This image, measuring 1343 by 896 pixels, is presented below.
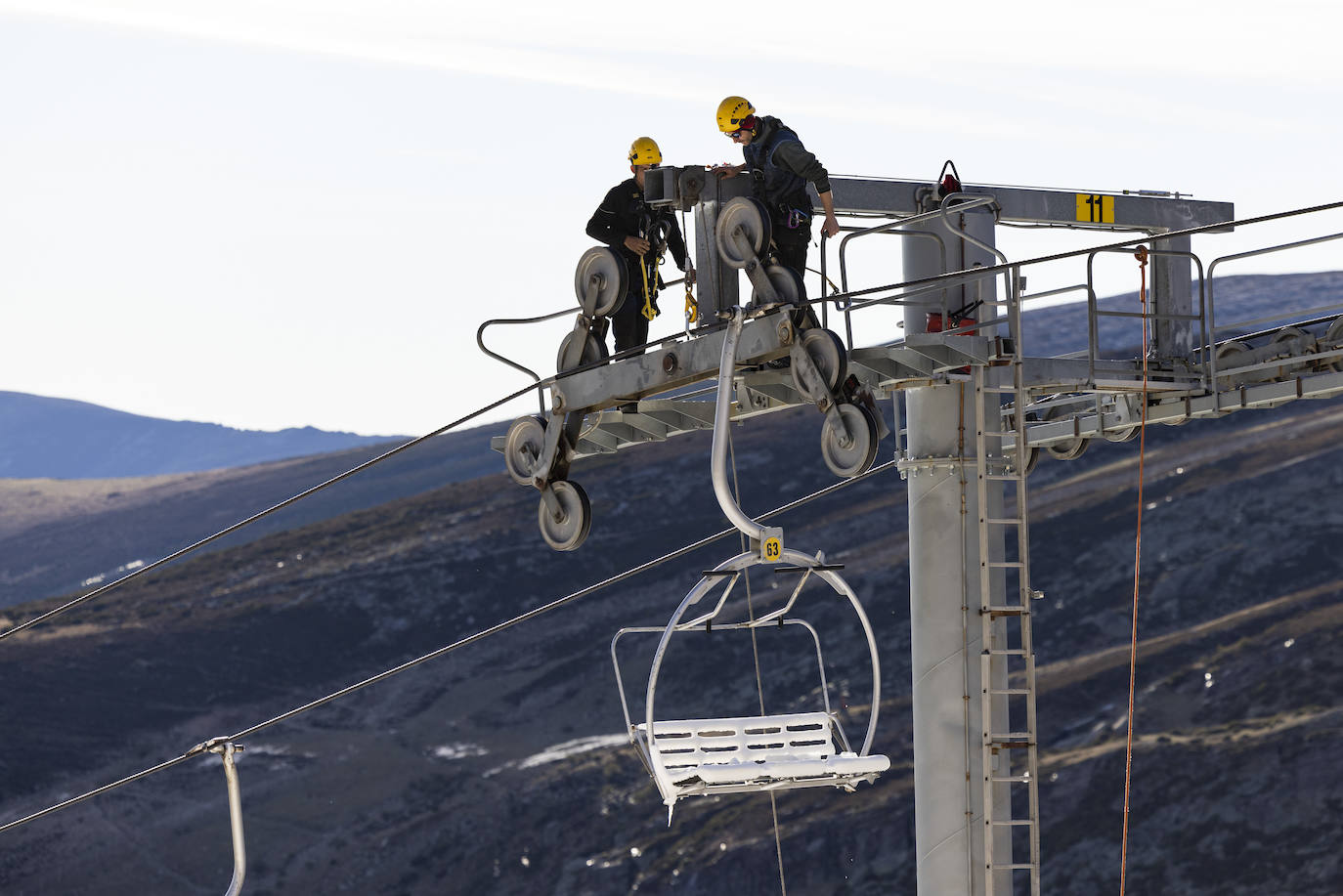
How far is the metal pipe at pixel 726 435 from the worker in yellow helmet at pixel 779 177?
1044mm

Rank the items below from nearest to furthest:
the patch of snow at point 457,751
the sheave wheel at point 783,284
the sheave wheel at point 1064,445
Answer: the sheave wheel at point 783,284
the sheave wheel at point 1064,445
the patch of snow at point 457,751

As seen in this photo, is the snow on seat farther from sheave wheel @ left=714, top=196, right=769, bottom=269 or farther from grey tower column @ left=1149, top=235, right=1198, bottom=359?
grey tower column @ left=1149, top=235, right=1198, bottom=359

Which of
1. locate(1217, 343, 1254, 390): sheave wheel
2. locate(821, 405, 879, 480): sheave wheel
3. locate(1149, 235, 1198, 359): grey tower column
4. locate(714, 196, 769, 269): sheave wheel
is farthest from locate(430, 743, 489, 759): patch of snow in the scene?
locate(821, 405, 879, 480): sheave wheel

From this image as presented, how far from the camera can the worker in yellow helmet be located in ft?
43.9

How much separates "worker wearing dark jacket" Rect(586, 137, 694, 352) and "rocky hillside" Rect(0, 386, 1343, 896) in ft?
89.8

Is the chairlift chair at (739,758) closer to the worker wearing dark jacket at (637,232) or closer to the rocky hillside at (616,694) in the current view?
the worker wearing dark jacket at (637,232)

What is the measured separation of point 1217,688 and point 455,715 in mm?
21174

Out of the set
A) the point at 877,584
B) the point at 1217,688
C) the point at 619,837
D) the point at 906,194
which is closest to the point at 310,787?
the point at 619,837

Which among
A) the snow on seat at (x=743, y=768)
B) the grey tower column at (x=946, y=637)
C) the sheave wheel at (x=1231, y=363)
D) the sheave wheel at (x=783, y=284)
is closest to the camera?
the snow on seat at (x=743, y=768)

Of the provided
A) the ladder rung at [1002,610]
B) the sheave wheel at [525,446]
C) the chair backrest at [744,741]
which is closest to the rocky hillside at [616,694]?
the ladder rung at [1002,610]

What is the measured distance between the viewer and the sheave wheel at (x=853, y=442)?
11594mm

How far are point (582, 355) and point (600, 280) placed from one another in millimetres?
677

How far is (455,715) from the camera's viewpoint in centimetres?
5256

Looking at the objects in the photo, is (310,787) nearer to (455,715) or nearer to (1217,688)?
(455,715)
